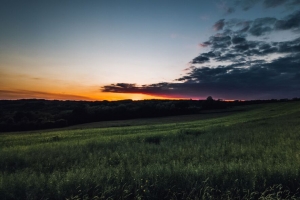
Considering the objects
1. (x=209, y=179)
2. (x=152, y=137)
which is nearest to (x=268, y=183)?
(x=209, y=179)

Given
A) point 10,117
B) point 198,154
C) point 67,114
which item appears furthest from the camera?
point 67,114

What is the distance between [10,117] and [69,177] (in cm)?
4637

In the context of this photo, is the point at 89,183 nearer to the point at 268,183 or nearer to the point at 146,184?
the point at 146,184

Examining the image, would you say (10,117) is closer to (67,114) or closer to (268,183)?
(67,114)

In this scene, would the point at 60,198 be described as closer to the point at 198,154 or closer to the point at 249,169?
the point at 249,169

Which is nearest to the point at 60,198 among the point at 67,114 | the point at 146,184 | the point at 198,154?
the point at 146,184

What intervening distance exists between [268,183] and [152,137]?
45.2ft

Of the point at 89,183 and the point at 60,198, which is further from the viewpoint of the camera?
the point at 89,183

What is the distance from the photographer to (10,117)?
47188mm

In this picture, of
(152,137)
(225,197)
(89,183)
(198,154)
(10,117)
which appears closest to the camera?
(225,197)

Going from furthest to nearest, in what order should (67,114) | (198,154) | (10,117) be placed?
(67,114) < (10,117) < (198,154)

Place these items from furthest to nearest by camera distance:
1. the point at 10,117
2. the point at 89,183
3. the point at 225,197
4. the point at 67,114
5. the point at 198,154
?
1. the point at 67,114
2. the point at 10,117
3. the point at 198,154
4. the point at 89,183
5. the point at 225,197

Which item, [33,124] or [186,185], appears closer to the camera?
[186,185]

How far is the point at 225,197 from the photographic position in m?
6.80
